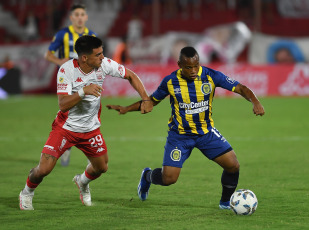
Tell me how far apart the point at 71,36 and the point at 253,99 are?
14.0 ft

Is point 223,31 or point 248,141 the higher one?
point 223,31

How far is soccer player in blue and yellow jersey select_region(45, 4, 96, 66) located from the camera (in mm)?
9812

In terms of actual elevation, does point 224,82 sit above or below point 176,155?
above

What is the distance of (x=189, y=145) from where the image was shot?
21.8 feet

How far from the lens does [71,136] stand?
668cm

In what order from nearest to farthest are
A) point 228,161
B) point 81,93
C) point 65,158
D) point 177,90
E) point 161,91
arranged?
point 81,93 < point 228,161 < point 177,90 < point 161,91 < point 65,158

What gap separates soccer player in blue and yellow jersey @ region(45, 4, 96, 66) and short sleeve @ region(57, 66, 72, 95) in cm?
334

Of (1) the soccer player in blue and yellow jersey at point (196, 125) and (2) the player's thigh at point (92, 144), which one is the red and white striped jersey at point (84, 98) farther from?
(1) the soccer player in blue and yellow jersey at point (196, 125)

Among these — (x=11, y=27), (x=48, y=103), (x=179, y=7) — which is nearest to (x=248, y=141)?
(x=48, y=103)

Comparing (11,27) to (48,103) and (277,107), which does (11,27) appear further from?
(277,107)

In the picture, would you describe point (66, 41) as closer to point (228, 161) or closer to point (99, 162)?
point (99, 162)

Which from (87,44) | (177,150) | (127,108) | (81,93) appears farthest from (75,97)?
(177,150)

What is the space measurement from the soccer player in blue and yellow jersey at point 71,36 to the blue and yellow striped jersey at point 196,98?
11.4ft

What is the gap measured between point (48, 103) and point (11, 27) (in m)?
8.34
